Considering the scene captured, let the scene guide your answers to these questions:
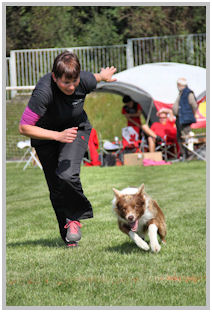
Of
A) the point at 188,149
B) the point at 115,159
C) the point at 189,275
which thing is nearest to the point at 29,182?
the point at 115,159

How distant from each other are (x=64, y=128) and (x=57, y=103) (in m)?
0.38

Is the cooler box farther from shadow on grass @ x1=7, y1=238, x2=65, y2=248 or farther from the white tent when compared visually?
shadow on grass @ x1=7, y1=238, x2=65, y2=248

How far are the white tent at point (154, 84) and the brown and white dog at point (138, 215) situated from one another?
11.4 metres

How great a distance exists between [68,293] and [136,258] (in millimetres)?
1223

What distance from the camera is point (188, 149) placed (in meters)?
15.6

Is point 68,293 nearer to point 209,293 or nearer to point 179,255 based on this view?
point 209,293

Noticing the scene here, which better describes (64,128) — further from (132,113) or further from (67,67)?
(132,113)

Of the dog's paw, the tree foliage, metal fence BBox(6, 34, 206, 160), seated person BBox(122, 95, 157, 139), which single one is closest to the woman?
the dog's paw

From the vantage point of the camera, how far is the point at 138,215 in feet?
17.8

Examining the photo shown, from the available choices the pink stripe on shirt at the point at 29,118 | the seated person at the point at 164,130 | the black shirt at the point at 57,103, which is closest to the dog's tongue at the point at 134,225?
the black shirt at the point at 57,103

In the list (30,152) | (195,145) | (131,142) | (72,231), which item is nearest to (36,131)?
(72,231)

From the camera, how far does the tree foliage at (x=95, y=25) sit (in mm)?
26891

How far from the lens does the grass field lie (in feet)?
12.8

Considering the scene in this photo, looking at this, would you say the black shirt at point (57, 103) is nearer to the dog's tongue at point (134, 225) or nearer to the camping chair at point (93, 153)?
the dog's tongue at point (134, 225)
